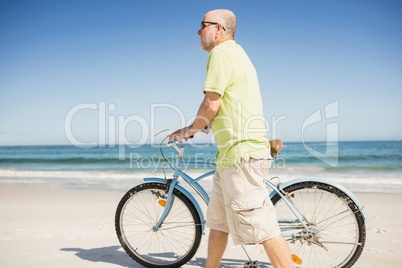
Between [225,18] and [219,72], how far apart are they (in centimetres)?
44

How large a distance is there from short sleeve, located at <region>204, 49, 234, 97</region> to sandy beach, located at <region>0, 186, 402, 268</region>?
1.90 metres

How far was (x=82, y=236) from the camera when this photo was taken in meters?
3.83

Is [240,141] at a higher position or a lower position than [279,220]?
higher

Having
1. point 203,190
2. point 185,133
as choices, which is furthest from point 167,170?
point 185,133

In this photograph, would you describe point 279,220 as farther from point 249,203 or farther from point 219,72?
point 219,72

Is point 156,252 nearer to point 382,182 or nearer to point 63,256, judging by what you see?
point 63,256

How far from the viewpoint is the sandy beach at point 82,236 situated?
119 inches

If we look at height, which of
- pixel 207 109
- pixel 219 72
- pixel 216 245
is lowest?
pixel 216 245

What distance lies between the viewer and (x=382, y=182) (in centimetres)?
986

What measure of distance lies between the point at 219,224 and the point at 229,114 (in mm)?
817

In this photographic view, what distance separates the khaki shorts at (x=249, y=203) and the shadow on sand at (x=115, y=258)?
3.87 feet

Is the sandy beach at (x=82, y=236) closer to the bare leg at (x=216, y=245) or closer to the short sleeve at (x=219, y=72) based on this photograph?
the bare leg at (x=216, y=245)

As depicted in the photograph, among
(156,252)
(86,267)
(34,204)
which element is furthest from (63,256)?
(34,204)

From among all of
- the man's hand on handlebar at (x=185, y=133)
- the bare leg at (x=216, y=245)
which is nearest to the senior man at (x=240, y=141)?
the man's hand on handlebar at (x=185, y=133)
